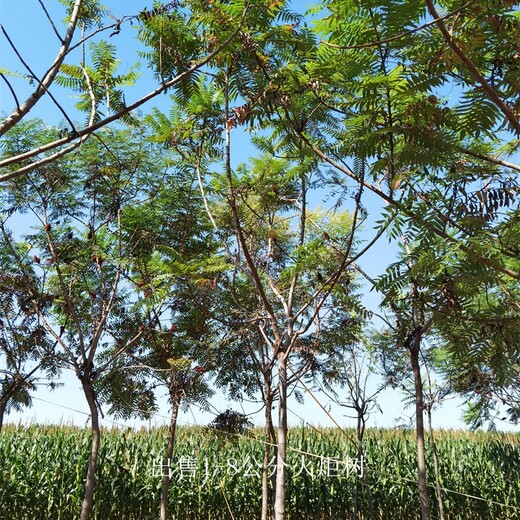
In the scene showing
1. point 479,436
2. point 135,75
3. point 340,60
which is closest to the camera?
point 340,60

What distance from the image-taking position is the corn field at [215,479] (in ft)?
30.3

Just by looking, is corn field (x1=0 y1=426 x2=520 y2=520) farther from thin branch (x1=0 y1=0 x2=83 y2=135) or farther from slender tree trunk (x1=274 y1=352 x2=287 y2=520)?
thin branch (x1=0 y1=0 x2=83 y2=135)

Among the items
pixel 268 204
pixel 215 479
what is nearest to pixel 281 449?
pixel 268 204

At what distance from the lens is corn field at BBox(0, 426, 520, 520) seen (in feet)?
30.3

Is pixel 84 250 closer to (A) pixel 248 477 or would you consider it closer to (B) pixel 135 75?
(B) pixel 135 75

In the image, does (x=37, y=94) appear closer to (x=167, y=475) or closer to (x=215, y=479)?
(x=167, y=475)

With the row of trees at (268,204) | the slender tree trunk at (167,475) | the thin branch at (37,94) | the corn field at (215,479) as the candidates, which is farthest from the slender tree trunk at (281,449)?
the thin branch at (37,94)

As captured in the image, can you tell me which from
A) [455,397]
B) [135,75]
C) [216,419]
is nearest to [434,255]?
[135,75]

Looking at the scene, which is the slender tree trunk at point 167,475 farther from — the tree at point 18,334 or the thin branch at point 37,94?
the thin branch at point 37,94

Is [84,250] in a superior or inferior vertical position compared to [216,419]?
superior

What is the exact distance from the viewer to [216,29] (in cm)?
329

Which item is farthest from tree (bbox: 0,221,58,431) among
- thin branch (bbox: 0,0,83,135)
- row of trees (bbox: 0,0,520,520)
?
thin branch (bbox: 0,0,83,135)

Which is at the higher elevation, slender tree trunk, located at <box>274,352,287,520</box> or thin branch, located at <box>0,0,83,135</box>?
thin branch, located at <box>0,0,83,135</box>

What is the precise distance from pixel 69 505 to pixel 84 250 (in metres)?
4.97
